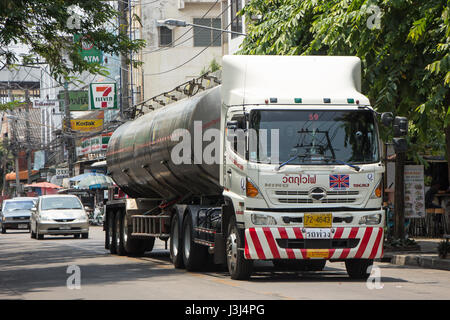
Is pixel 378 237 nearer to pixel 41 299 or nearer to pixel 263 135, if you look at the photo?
pixel 263 135

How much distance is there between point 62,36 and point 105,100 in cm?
2505

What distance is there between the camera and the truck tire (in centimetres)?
2339

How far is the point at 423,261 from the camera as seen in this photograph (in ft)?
63.8

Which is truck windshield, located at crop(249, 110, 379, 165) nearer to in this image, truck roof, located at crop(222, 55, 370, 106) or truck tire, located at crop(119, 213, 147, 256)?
truck roof, located at crop(222, 55, 370, 106)

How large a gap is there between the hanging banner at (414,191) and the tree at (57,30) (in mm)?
7720

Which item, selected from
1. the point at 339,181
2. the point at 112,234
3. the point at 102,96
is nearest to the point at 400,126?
the point at 339,181

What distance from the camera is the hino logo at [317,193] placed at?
14.3 metres

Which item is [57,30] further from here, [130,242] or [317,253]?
[317,253]

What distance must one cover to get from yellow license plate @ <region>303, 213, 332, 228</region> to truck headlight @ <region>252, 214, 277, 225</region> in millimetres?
514

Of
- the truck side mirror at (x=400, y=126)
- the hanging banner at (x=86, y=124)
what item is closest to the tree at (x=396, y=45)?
the truck side mirror at (x=400, y=126)

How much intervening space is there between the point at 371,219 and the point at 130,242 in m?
9.97
